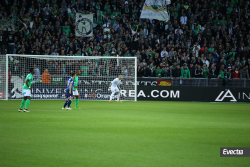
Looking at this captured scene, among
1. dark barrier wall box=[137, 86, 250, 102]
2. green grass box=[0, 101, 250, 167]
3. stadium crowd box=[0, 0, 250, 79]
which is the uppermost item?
stadium crowd box=[0, 0, 250, 79]

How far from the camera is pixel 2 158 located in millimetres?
6453

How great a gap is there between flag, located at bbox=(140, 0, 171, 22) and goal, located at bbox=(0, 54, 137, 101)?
4.81 m

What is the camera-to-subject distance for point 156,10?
27078 millimetres

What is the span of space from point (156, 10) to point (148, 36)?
246 cm

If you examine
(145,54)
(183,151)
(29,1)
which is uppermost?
(29,1)

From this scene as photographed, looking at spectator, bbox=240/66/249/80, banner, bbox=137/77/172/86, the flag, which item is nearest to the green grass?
spectator, bbox=240/66/249/80

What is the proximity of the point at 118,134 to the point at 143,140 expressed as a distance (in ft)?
3.68

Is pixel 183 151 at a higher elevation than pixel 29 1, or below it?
below

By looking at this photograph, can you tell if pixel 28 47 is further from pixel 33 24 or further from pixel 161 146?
pixel 161 146

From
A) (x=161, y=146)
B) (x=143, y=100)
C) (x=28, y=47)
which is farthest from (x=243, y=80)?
(x=161, y=146)

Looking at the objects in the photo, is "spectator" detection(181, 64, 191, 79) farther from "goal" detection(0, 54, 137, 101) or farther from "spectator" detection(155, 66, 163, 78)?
"goal" detection(0, 54, 137, 101)

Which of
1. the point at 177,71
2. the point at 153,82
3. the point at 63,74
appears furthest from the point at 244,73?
the point at 63,74

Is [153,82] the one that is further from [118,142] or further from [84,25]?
[118,142]

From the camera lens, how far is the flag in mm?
26938
